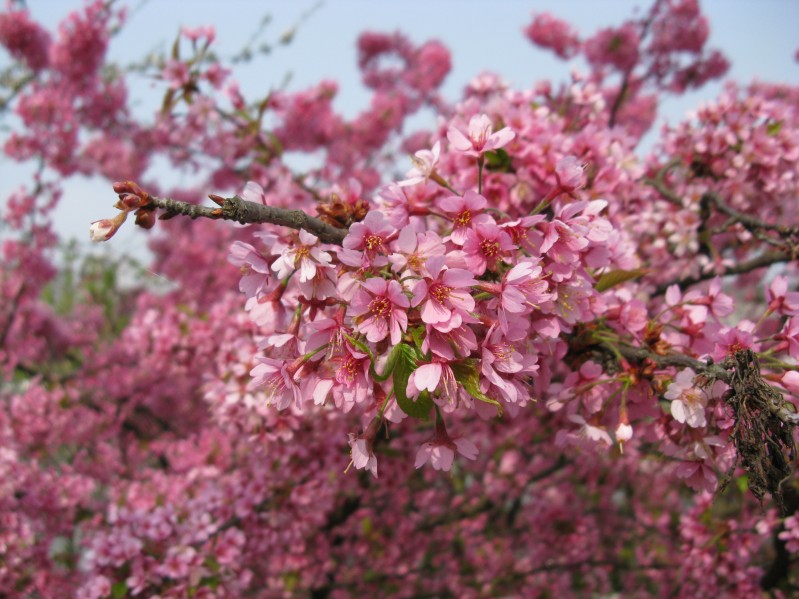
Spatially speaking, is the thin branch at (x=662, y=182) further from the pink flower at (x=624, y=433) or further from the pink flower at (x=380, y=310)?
the pink flower at (x=380, y=310)


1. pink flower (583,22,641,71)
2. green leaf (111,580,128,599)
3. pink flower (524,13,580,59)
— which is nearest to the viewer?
green leaf (111,580,128,599)

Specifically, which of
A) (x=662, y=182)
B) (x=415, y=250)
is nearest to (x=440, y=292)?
(x=415, y=250)

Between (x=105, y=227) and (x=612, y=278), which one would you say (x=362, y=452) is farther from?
(x=612, y=278)

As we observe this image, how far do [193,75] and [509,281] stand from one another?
2.88 m

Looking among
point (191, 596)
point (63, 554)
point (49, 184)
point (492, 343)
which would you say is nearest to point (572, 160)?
point (492, 343)

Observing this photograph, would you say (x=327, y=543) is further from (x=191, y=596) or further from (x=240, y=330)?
(x=240, y=330)

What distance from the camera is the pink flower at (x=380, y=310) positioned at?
1134mm

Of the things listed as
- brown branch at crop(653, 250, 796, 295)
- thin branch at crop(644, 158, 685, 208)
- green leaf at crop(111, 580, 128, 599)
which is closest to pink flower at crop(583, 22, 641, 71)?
thin branch at crop(644, 158, 685, 208)

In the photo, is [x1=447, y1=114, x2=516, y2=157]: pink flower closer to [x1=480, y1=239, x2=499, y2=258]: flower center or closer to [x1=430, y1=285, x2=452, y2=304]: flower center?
[x1=480, y1=239, x2=499, y2=258]: flower center

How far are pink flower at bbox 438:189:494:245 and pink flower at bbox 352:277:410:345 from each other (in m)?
0.25

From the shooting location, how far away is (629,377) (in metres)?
1.42

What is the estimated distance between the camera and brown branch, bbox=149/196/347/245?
1136 mm

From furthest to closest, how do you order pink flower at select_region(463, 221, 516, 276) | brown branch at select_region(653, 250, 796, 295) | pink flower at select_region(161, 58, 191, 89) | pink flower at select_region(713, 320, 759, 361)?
pink flower at select_region(161, 58, 191, 89) → brown branch at select_region(653, 250, 796, 295) → pink flower at select_region(713, 320, 759, 361) → pink flower at select_region(463, 221, 516, 276)

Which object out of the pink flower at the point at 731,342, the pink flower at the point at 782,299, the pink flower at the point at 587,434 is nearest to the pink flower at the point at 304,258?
the pink flower at the point at 587,434
